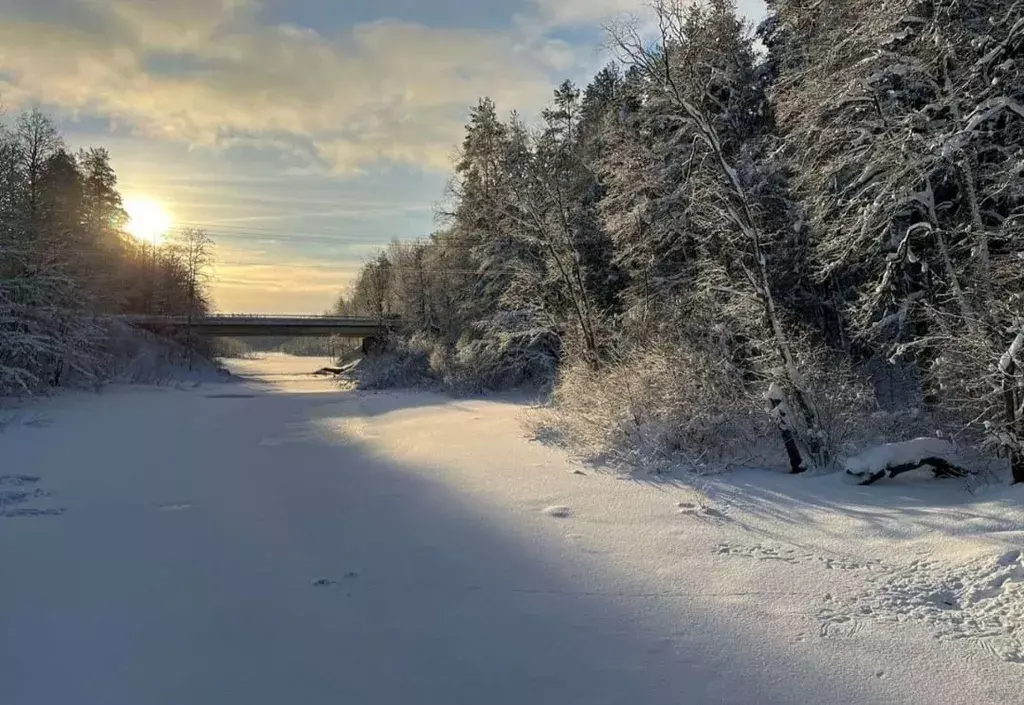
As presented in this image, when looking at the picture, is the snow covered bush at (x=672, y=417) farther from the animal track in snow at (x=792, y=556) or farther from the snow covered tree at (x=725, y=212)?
the animal track in snow at (x=792, y=556)

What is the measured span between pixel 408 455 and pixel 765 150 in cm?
1284

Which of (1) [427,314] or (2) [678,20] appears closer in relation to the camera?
(2) [678,20]

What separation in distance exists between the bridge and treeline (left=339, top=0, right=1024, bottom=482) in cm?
3098

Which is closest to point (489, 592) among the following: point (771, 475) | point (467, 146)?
point (771, 475)

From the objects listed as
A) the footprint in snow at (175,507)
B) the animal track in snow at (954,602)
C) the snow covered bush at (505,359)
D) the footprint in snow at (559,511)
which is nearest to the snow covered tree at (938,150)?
the animal track in snow at (954,602)

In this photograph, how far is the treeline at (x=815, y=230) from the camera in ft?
29.3

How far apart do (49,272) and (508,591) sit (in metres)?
27.2

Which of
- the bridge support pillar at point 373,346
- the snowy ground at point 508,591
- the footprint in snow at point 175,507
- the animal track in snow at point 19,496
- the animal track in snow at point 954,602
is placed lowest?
the animal track in snow at point 19,496

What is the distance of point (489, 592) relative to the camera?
5.26 meters

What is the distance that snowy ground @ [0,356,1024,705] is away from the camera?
377 centimetres

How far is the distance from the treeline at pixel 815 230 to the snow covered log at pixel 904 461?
2.12 ft

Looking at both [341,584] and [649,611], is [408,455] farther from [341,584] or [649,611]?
[649,611]

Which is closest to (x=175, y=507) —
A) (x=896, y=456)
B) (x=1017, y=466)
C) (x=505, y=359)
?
(x=896, y=456)

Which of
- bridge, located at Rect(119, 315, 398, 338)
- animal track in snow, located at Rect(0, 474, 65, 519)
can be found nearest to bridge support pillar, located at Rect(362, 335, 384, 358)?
bridge, located at Rect(119, 315, 398, 338)
